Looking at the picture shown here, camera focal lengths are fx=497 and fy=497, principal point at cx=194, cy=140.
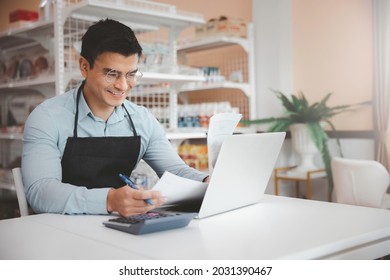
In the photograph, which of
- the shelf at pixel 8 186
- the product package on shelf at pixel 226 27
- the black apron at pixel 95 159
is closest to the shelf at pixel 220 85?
the product package on shelf at pixel 226 27

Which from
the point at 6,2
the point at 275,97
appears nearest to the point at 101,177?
the point at 275,97

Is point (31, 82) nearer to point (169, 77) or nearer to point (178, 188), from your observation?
point (169, 77)

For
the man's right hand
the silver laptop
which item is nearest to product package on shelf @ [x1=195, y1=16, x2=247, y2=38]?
the silver laptop

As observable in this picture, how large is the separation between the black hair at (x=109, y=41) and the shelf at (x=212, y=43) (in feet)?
8.90

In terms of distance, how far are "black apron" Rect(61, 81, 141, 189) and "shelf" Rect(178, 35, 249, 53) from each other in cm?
272

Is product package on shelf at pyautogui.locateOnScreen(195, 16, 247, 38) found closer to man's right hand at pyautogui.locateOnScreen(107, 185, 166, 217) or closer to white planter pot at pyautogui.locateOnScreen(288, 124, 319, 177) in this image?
white planter pot at pyautogui.locateOnScreen(288, 124, 319, 177)

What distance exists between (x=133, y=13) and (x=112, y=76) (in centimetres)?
181

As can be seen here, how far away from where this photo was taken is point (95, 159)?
1793 mm

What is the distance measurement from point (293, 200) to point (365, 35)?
9.43 feet

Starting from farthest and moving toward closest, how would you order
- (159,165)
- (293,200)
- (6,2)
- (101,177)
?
(6,2), (159,165), (101,177), (293,200)

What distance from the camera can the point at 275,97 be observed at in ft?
14.9

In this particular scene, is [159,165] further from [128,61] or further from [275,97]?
[275,97]

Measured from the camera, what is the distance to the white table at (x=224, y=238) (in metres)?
1.06

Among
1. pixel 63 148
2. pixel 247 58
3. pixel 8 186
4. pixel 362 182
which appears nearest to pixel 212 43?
pixel 247 58
